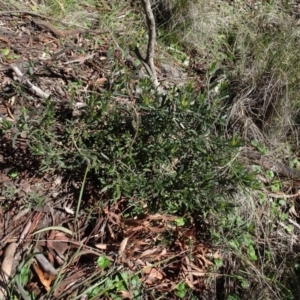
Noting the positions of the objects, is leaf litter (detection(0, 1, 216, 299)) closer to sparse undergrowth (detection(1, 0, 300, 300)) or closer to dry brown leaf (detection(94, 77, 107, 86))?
sparse undergrowth (detection(1, 0, 300, 300))

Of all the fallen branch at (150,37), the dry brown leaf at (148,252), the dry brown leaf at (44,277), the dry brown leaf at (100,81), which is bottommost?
the dry brown leaf at (44,277)

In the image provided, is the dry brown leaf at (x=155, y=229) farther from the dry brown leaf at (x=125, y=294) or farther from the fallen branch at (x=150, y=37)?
the fallen branch at (x=150, y=37)

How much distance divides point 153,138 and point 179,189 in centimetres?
32

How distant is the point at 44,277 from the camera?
2564 mm

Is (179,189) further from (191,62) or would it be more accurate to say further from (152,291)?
(191,62)

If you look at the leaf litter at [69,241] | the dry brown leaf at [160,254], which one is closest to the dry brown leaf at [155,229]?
the leaf litter at [69,241]

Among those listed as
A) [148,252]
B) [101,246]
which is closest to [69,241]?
[101,246]

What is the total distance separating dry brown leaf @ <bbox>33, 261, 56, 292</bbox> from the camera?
2529mm

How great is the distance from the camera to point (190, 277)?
2754 millimetres

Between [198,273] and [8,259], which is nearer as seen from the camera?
[8,259]

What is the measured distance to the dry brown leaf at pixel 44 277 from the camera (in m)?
2.53

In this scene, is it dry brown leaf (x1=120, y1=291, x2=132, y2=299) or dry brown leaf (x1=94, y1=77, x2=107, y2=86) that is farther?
dry brown leaf (x1=94, y1=77, x2=107, y2=86)

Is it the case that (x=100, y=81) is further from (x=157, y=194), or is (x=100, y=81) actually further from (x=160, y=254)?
(x=160, y=254)

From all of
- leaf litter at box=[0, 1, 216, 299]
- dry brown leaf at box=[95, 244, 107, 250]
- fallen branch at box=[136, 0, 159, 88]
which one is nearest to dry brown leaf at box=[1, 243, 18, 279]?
leaf litter at box=[0, 1, 216, 299]
